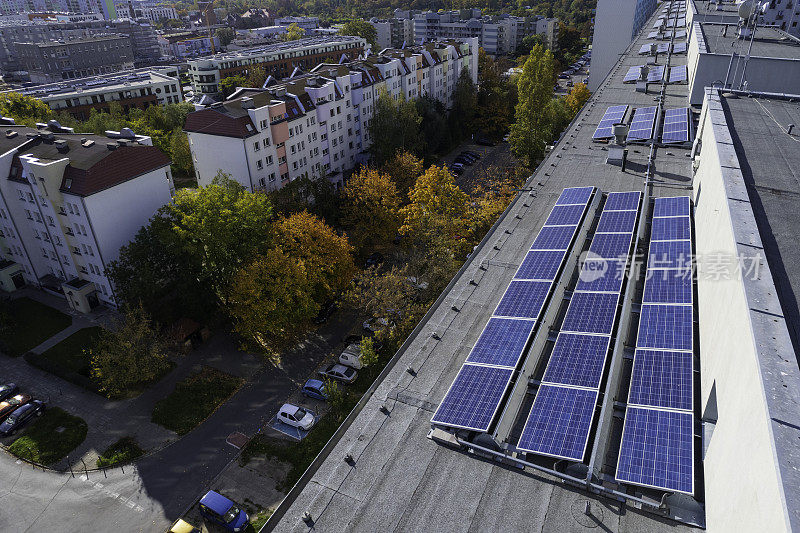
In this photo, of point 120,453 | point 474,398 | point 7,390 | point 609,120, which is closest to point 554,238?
point 474,398

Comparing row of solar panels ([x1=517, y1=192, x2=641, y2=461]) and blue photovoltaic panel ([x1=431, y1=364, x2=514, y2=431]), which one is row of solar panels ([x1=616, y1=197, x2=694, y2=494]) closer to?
row of solar panels ([x1=517, y1=192, x2=641, y2=461])

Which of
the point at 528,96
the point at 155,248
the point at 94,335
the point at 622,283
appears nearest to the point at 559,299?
the point at 622,283

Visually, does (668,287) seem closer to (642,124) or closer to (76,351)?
(642,124)

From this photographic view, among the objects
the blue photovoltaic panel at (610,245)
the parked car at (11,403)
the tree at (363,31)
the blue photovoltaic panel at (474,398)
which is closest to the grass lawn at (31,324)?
the parked car at (11,403)

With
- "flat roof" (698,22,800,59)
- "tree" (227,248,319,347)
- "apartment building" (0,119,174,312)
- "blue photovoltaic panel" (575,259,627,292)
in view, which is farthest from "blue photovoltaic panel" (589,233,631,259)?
"apartment building" (0,119,174,312)

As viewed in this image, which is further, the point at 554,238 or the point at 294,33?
the point at 294,33

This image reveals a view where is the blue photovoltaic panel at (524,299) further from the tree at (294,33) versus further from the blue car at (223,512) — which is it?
the tree at (294,33)

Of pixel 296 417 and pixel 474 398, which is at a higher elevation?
pixel 474 398
